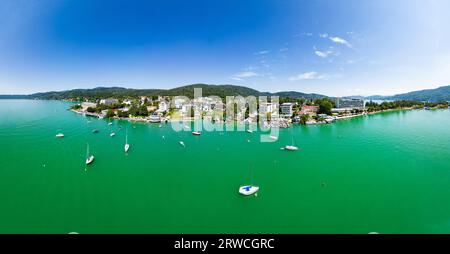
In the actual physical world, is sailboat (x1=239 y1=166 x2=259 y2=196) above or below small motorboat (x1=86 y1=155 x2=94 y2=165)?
below

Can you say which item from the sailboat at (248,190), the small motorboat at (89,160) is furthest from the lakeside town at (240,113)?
the sailboat at (248,190)

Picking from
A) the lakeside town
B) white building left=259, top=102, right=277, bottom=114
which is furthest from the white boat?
white building left=259, top=102, right=277, bottom=114

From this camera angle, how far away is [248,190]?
28.2 feet

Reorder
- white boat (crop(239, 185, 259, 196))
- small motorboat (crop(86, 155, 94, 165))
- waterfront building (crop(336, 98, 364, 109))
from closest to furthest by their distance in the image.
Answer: white boat (crop(239, 185, 259, 196))
small motorboat (crop(86, 155, 94, 165))
waterfront building (crop(336, 98, 364, 109))

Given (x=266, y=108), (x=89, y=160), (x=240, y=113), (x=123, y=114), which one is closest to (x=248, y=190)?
(x=89, y=160)

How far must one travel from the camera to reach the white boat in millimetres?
8539

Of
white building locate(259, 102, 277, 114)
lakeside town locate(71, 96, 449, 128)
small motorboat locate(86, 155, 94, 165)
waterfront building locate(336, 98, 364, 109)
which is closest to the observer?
small motorboat locate(86, 155, 94, 165)

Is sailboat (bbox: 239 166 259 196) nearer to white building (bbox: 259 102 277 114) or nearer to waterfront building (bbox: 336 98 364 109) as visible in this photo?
white building (bbox: 259 102 277 114)

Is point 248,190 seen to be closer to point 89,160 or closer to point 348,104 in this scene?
point 89,160

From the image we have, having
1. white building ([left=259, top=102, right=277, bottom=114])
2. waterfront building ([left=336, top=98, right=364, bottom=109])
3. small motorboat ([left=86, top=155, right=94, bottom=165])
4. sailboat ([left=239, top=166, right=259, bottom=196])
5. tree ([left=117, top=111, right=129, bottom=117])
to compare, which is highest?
waterfront building ([left=336, top=98, right=364, bottom=109])

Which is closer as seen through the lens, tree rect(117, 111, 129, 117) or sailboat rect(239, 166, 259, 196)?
sailboat rect(239, 166, 259, 196)

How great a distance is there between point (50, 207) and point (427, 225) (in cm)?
1272

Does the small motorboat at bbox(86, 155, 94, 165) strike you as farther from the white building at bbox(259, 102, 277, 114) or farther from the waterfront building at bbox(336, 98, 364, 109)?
the waterfront building at bbox(336, 98, 364, 109)
